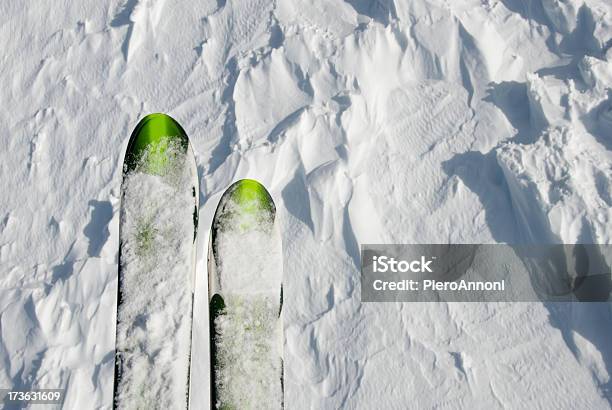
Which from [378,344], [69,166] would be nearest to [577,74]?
[378,344]

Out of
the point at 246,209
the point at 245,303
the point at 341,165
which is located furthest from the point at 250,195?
the point at 341,165

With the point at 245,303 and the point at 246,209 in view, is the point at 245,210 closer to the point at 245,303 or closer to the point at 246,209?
the point at 246,209

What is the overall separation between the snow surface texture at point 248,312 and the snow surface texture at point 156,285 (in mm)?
327

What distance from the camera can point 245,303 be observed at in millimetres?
4727

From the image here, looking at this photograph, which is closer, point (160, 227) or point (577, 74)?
point (160, 227)

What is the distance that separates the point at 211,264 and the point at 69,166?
2.60 m

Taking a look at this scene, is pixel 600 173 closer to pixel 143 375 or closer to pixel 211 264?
pixel 211 264

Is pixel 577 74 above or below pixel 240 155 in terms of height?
above

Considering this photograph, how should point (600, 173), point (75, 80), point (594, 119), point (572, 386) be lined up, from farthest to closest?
point (75, 80) → point (594, 119) → point (600, 173) → point (572, 386)

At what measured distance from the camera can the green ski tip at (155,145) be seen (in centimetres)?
505

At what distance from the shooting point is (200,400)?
16.5 ft

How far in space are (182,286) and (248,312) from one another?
66 cm

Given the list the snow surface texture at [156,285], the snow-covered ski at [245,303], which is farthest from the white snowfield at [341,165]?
the snow surface texture at [156,285]

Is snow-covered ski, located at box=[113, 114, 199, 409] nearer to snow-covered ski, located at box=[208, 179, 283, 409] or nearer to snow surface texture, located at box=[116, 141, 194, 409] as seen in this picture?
snow surface texture, located at box=[116, 141, 194, 409]
